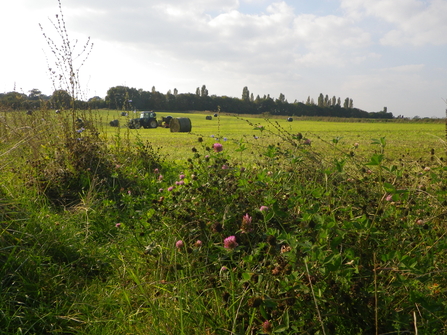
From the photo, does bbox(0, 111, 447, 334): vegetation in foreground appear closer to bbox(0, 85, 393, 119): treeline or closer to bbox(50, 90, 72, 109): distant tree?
bbox(50, 90, 72, 109): distant tree

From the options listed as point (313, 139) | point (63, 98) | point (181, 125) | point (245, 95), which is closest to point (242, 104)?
point (245, 95)

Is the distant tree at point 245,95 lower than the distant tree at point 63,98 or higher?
higher

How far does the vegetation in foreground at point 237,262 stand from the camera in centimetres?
151

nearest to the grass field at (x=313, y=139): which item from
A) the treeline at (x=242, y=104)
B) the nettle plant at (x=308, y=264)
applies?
the nettle plant at (x=308, y=264)

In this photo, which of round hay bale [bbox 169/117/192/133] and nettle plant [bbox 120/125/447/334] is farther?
round hay bale [bbox 169/117/192/133]

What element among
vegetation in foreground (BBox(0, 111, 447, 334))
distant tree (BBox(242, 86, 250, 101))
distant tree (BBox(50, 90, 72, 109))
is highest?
distant tree (BBox(242, 86, 250, 101))

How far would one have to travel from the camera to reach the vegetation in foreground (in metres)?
1.51

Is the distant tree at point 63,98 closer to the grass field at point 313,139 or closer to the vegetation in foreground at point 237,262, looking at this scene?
the grass field at point 313,139

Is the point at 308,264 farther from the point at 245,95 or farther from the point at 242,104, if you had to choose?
the point at 245,95

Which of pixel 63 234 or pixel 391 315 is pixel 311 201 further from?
pixel 63 234

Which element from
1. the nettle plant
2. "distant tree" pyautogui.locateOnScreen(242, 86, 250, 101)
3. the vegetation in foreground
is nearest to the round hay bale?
the vegetation in foreground

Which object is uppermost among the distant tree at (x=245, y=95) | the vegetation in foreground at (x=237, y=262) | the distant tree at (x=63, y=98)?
the distant tree at (x=245, y=95)

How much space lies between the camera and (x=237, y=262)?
6.53 feet

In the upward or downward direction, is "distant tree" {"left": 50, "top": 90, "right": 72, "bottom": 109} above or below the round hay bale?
above
